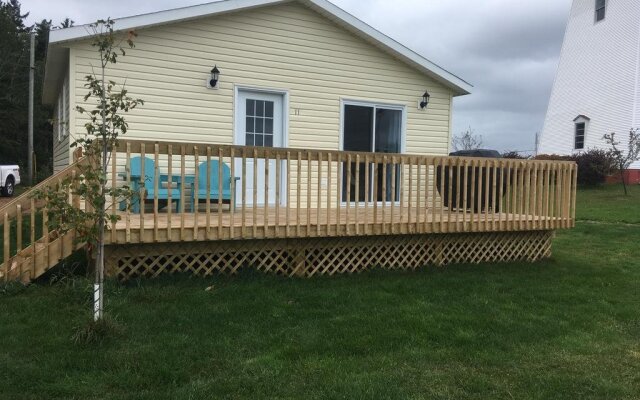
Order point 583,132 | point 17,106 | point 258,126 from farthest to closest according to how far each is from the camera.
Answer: point 17,106 < point 583,132 < point 258,126

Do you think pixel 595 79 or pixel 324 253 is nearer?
pixel 324 253

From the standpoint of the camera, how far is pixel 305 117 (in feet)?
28.9

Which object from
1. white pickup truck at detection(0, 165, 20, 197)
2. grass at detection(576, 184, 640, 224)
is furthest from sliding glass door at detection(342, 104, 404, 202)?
white pickup truck at detection(0, 165, 20, 197)

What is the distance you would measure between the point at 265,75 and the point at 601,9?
69.5 ft

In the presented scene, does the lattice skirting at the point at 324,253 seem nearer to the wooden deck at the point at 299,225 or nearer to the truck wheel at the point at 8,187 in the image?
the wooden deck at the point at 299,225

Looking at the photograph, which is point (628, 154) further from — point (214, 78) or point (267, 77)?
point (214, 78)

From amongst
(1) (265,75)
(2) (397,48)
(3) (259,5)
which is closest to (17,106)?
Answer: (1) (265,75)

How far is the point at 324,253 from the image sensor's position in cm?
660

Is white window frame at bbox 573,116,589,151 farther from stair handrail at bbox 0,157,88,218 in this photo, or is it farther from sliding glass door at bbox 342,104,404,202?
stair handrail at bbox 0,157,88,218

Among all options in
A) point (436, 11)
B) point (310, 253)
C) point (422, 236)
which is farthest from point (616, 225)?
point (436, 11)

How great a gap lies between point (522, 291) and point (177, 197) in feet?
15.8

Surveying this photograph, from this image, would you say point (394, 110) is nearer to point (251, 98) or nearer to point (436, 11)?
point (251, 98)

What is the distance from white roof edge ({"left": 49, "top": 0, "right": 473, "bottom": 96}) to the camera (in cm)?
712

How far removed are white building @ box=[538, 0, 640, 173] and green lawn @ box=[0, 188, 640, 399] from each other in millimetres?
18443
